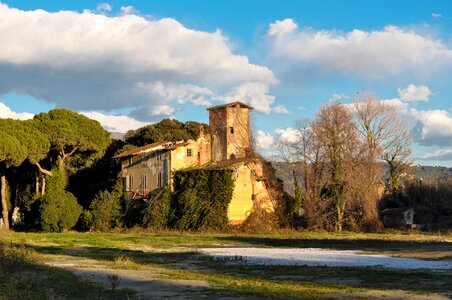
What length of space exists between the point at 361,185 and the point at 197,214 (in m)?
14.7

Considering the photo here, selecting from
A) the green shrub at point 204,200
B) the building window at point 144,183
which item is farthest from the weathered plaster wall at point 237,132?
the building window at point 144,183

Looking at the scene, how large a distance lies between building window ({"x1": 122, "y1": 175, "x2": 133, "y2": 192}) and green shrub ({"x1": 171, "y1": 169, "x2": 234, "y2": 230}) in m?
7.28

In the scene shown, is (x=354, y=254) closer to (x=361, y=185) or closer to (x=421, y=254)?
(x=421, y=254)

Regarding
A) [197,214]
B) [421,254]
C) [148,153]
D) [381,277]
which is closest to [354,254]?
[421,254]

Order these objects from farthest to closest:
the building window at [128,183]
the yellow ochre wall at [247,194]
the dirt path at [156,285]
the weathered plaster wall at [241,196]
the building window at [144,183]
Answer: the building window at [128,183], the building window at [144,183], the yellow ochre wall at [247,194], the weathered plaster wall at [241,196], the dirt path at [156,285]

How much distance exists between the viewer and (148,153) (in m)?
57.2

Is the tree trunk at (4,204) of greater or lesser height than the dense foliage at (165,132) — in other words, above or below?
below

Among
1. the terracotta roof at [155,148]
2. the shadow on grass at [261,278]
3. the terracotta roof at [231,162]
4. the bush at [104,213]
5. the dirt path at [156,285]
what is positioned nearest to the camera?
the dirt path at [156,285]

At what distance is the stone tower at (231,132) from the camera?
5856 cm

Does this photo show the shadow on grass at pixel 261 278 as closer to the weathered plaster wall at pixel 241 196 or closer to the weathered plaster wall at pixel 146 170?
the weathered plaster wall at pixel 241 196

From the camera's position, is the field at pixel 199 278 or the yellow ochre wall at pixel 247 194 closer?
the field at pixel 199 278

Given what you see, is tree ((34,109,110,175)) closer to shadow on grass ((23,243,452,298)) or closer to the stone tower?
the stone tower

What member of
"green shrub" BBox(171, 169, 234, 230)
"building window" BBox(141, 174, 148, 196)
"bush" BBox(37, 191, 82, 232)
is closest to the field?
"green shrub" BBox(171, 169, 234, 230)

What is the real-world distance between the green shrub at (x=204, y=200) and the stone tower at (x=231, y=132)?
6.47 metres
